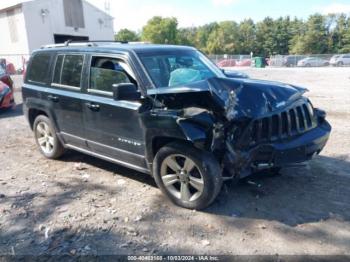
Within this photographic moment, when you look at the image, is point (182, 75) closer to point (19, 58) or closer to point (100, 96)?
point (100, 96)

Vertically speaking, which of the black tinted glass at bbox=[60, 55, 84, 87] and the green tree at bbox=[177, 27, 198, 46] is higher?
the green tree at bbox=[177, 27, 198, 46]

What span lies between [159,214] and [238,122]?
4.62ft

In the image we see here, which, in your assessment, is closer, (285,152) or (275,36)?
(285,152)

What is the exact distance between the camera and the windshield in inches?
166

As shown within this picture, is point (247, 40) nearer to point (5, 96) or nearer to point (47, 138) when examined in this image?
point (5, 96)

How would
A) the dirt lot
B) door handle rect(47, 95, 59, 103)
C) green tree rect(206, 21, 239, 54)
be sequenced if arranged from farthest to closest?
1. green tree rect(206, 21, 239, 54)
2. door handle rect(47, 95, 59, 103)
3. the dirt lot

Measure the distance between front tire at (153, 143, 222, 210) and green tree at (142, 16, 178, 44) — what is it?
79.0m

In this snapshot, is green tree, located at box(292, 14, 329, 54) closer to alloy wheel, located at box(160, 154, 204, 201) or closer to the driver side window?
the driver side window

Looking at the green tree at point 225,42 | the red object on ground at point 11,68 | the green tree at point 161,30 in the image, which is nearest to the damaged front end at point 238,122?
the red object on ground at point 11,68

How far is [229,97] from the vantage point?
3529 mm

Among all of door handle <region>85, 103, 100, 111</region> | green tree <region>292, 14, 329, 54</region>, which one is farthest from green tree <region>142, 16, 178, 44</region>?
door handle <region>85, 103, 100, 111</region>

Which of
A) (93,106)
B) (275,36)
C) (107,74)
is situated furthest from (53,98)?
(275,36)

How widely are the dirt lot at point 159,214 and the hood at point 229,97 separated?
1.17 meters

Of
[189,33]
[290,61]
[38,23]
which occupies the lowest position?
Result: [290,61]
